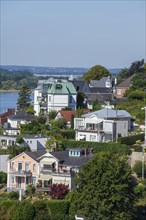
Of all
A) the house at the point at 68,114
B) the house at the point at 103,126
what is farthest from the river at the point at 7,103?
the house at the point at 103,126

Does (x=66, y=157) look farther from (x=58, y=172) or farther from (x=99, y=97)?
(x=99, y=97)

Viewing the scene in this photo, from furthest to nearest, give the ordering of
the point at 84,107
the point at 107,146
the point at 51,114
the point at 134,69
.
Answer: the point at 134,69 → the point at 84,107 → the point at 51,114 → the point at 107,146

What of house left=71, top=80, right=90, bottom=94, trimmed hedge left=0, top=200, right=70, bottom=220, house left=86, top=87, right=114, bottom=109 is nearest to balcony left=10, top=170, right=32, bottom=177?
trimmed hedge left=0, top=200, right=70, bottom=220

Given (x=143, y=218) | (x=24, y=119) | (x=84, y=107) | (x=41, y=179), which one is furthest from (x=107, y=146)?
(x=84, y=107)

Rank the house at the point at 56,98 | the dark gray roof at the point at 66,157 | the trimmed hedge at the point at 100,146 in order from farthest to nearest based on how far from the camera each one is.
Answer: the house at the point at 56,98 → the trimmed hedge at the point at 100,146 → the dark gray roof at the point at 66,157

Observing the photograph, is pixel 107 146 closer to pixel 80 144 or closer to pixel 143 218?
pixel 80 144

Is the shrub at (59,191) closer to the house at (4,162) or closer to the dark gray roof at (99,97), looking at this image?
the house at (4,162)

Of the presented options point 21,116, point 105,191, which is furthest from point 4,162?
point 105,191
